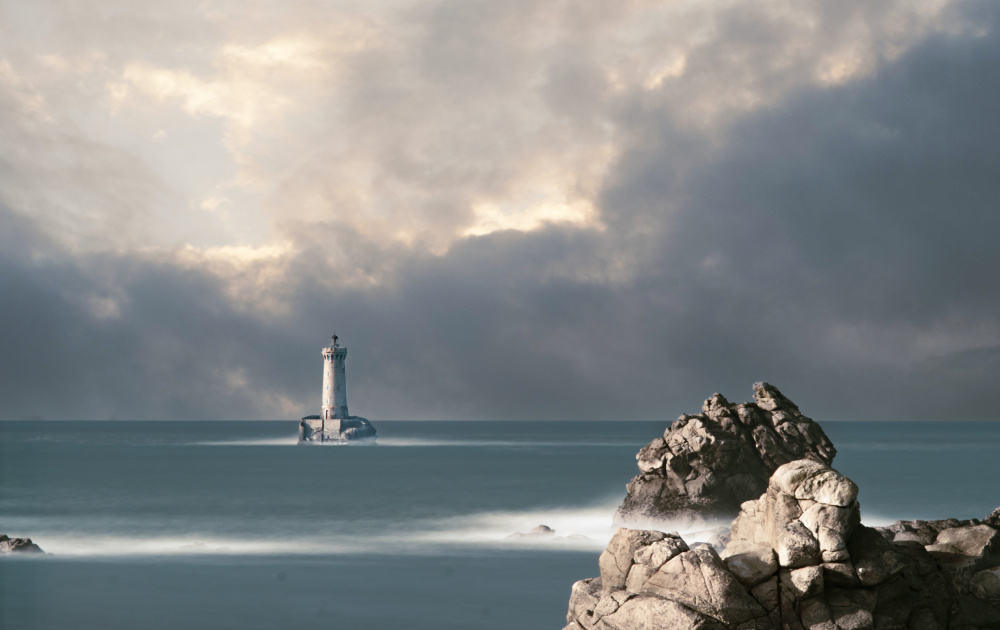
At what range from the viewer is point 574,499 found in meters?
68.1

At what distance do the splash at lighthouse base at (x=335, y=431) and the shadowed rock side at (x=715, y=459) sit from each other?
313 feet

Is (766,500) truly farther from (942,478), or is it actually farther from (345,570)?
(942,478)

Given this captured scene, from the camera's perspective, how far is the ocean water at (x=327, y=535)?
30.0m

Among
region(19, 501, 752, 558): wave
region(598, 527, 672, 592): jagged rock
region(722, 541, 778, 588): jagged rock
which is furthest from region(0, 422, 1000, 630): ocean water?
region(722, 541, 778, 588): jagged rock

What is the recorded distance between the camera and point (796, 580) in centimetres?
1474

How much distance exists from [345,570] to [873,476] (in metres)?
66.1

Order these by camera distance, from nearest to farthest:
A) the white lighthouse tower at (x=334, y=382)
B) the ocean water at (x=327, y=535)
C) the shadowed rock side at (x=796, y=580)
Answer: the shadowed rock side at (x=796, y=580) < the ocean water at (x=327, y=535) < the white lighthouse tower at (x=334, y=382)

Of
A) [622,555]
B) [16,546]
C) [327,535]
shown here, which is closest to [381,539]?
[327,535]

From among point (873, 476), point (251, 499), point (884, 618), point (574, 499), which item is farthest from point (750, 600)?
point (873, 476)

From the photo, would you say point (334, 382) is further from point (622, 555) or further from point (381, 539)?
point (622, 555)

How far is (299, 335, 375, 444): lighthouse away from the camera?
128250mm

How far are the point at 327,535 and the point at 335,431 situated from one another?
8048cm

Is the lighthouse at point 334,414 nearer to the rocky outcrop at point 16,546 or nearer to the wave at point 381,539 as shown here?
the wave at point 381,539

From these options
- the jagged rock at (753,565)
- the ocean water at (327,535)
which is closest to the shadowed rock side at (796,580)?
the jagged rock at (753,565)
